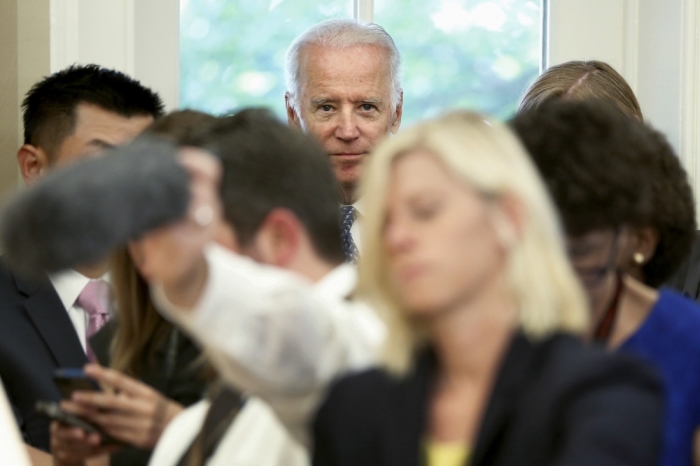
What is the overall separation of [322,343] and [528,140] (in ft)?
0.87

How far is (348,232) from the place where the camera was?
1.99 metres

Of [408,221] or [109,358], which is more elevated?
[408,221]

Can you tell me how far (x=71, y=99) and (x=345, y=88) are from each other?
557 mm

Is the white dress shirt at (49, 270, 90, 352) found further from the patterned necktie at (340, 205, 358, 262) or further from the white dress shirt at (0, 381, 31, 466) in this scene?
the white dress shirt at (0, 381, 31, 466)

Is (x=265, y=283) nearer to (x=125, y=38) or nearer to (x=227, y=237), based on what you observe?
(x=227, y=237)

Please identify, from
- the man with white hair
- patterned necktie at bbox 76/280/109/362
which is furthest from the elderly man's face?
patterned necktie at bbox 76/280/109/362

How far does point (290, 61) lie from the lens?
7.68ft

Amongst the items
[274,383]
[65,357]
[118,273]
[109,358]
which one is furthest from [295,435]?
[65,357]

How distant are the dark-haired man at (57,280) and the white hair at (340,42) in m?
0.29

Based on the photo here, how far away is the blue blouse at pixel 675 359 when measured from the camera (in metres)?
0.98

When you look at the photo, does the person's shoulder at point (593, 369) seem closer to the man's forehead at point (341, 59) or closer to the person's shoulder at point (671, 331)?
the person's shoulder at point (671, 331)

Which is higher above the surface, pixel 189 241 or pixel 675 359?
pixel 189 241

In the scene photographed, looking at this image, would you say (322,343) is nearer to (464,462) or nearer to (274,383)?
(274,383)

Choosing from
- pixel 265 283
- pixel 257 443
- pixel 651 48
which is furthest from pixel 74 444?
pixel 651 48
